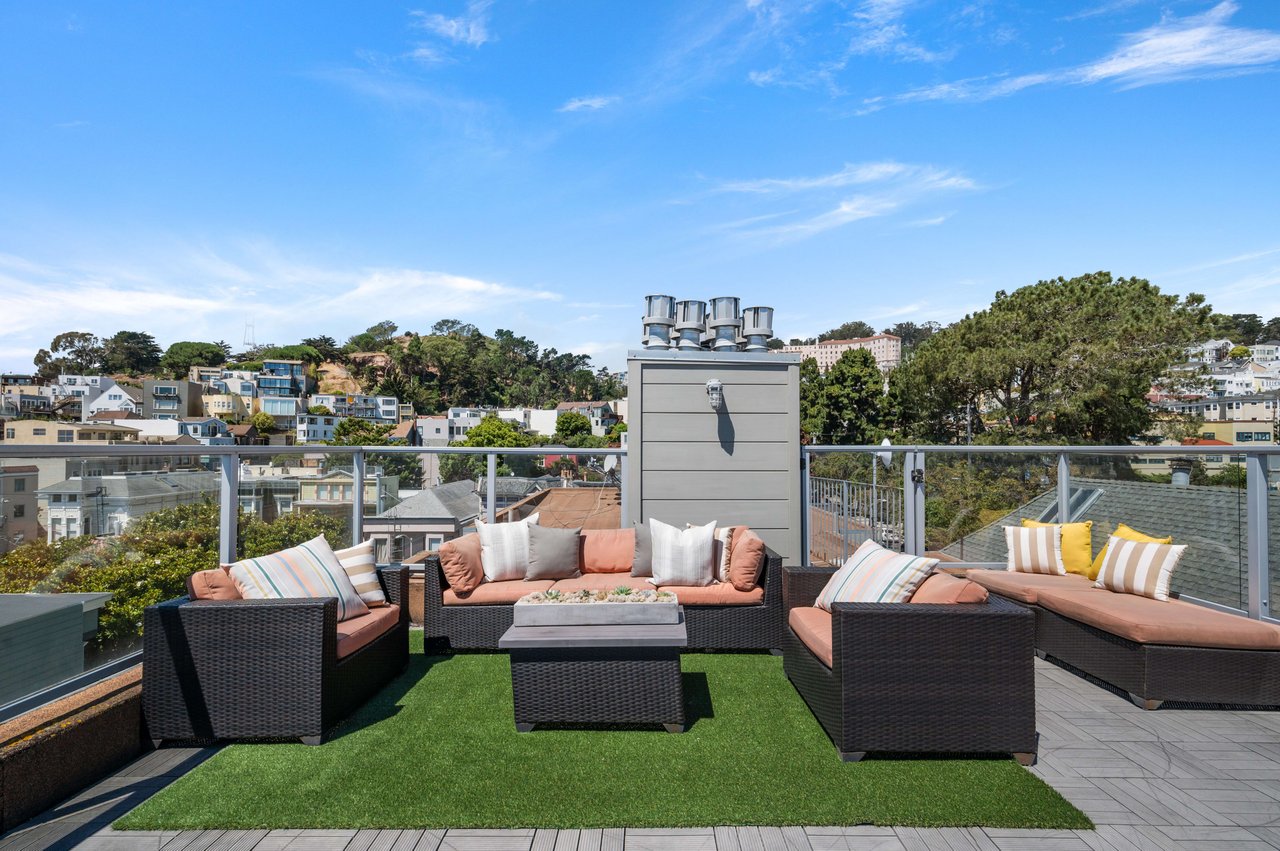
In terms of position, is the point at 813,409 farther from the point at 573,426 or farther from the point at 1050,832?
the point at 573,426

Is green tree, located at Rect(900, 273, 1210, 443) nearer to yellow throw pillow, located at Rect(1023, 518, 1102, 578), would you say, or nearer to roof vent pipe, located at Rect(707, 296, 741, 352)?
yellow throw pillow, located at Rect(1023, 518, 1102, 578)

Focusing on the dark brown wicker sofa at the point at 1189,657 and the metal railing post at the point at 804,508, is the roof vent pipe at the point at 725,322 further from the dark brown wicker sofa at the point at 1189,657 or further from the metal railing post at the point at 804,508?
the dark brown wicker sofa at the point at 1189,657

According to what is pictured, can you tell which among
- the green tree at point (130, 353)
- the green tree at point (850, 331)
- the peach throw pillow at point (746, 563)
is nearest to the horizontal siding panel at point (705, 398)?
the peach throw pillow at point (746, 563)

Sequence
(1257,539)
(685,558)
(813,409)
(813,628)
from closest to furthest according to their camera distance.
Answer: (813,628), (1257,539), (685,558), (813,409)

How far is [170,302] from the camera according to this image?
88.2 meters

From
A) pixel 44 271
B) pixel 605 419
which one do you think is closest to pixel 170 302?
pixel 44 271

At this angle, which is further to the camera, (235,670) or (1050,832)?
(235,670)

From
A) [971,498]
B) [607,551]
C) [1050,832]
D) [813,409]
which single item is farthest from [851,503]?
[813,409]

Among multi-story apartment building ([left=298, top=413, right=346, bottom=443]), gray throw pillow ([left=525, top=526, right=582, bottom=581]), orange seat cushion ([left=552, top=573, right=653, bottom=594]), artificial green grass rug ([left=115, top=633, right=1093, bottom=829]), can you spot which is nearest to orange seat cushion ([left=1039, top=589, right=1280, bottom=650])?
artificial green grass rug ([left=115, top=633, right=1093, bottom=829])

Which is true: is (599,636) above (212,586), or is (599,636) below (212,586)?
below

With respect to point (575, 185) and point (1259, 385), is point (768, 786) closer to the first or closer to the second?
point (575, 185)

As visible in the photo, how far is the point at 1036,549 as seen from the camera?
4.65 metres

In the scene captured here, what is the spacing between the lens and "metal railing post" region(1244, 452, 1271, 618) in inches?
156

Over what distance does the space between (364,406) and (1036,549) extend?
9043 centimetres
